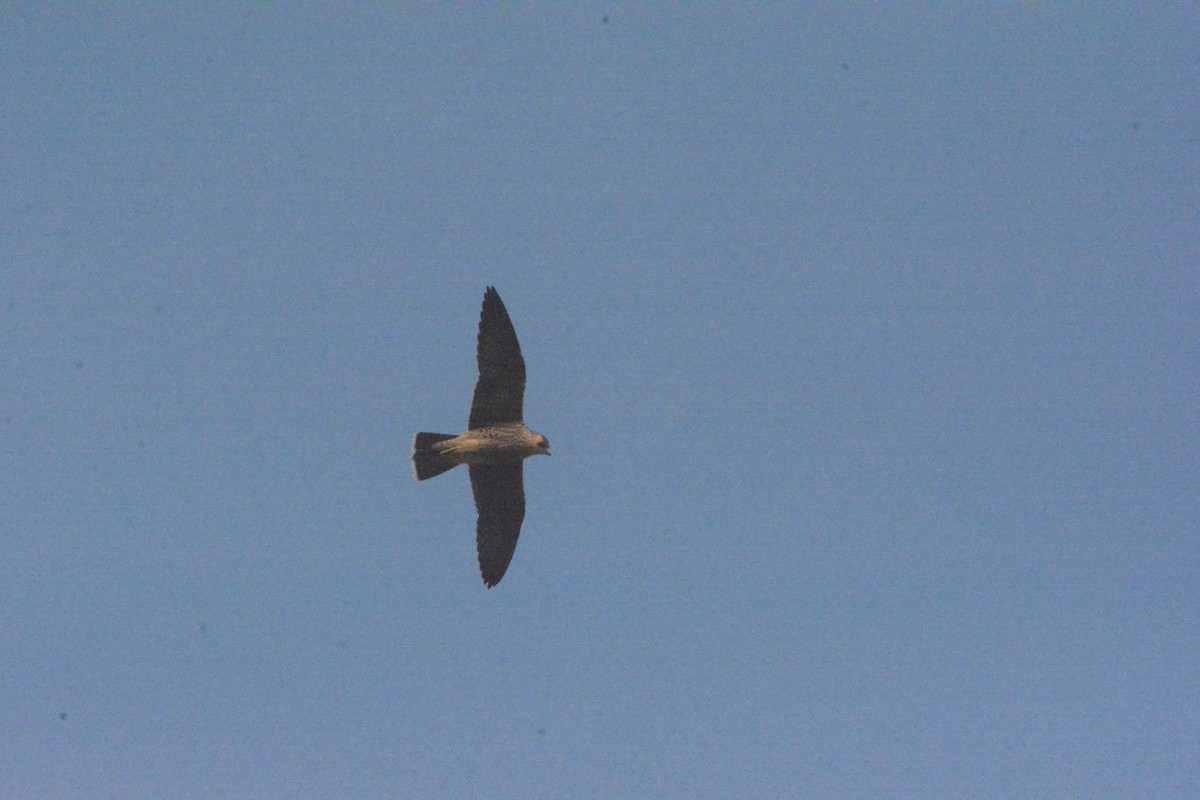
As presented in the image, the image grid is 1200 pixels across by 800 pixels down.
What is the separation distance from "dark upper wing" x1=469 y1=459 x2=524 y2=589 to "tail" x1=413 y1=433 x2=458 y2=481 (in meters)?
0.74

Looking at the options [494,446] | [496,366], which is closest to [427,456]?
[494,446]

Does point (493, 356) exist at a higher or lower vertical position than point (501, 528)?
higher

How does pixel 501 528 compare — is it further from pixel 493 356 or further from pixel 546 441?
pixel 493 356

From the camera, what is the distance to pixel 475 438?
2406 cm

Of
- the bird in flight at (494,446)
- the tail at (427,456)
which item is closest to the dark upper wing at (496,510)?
the bird in flight at (494,446)

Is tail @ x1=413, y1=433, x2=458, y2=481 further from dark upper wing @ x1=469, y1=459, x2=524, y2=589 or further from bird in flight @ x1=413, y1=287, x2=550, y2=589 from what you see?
dark upper wing @ x1=469, y1=459, x2=524, y2=589

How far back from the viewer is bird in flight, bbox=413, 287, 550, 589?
78.1 ft

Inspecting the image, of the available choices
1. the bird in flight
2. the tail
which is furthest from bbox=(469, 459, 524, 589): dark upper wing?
the tail

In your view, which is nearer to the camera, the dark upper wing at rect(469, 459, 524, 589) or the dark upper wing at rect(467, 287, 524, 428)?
the dark upper wing at rect(467, 287, 524, 428)

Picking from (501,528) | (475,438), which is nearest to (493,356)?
(475,438)

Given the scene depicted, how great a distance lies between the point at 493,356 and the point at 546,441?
2.02m

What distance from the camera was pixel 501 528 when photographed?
987 inches

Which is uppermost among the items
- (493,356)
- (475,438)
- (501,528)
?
(493,356)

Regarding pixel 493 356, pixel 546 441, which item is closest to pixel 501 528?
pixel 546 441
